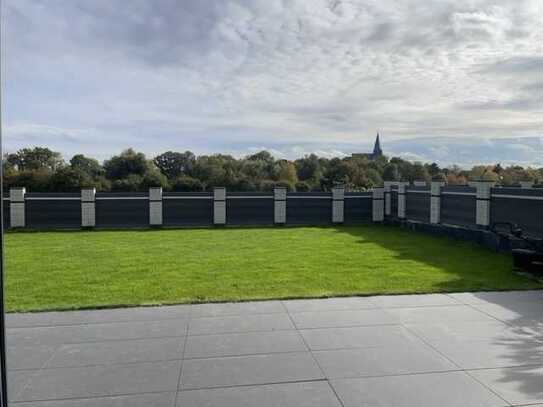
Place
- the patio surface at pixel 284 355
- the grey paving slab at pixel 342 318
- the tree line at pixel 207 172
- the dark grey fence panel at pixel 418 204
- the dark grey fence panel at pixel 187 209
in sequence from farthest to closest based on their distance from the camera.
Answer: the tree line at pixel 207 172, the dark grey fence panel at pixel 187 209, the dark grey fence panel at pixel 418 204, the grey paving slab at pixel 342 318, the patio surface at pixel 284 355

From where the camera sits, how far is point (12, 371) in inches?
165

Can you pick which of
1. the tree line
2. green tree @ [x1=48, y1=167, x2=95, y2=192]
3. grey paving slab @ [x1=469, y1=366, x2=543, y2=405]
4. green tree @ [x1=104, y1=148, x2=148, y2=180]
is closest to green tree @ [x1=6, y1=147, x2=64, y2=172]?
the tree line

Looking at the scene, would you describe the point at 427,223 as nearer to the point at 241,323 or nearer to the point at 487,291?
the point at 487,291

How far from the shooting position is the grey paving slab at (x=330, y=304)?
244 inches

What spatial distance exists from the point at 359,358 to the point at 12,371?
3.08 m

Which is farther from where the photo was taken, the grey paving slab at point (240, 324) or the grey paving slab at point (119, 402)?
the grey paving slab at point (240, 324)

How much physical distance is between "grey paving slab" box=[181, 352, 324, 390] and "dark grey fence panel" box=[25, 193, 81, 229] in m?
15.5

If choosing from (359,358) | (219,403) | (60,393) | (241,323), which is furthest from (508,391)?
(60,393)

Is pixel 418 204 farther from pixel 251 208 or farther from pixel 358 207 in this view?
pixel 251 208

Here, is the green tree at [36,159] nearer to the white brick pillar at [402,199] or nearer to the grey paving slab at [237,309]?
the white brick pillar at [402,199]

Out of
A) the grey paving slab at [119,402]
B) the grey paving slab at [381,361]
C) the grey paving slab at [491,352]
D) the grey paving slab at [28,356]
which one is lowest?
the grey paving slab at [119,402]

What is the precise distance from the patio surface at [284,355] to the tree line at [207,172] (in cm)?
3281

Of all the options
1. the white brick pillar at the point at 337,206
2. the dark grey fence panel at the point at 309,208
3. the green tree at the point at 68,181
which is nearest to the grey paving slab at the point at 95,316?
the dark grey fence panel at the point at 309,208

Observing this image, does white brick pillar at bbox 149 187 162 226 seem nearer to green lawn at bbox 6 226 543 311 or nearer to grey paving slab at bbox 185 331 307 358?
green lawn at bbox 6 226 543 311
